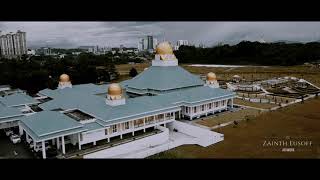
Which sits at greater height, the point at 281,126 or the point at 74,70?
the point at 74,70

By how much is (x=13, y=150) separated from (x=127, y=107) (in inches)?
220

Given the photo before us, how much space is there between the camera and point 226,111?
65.1 feet

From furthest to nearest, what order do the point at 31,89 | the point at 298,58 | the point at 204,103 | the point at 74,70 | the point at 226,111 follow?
the point at 298,58
the point at 74,70
the point at 31,89
the point at 226,111
the point at 204,103

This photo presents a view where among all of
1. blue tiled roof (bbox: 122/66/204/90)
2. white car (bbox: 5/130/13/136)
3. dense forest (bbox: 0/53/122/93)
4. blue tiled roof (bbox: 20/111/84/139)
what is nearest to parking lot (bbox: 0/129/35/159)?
white car (bbox: 5/130/13/136)

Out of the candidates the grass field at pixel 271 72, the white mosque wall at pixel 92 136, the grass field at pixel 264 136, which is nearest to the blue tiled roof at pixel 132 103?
the white mosque wall at pixel 92 136

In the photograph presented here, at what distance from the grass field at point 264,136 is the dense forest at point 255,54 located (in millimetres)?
26803

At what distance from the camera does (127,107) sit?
15.5 meters

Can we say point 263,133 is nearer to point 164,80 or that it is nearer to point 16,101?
point 164,80

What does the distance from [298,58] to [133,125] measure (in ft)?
118

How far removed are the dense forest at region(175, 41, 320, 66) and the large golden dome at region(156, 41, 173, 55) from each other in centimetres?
2772
